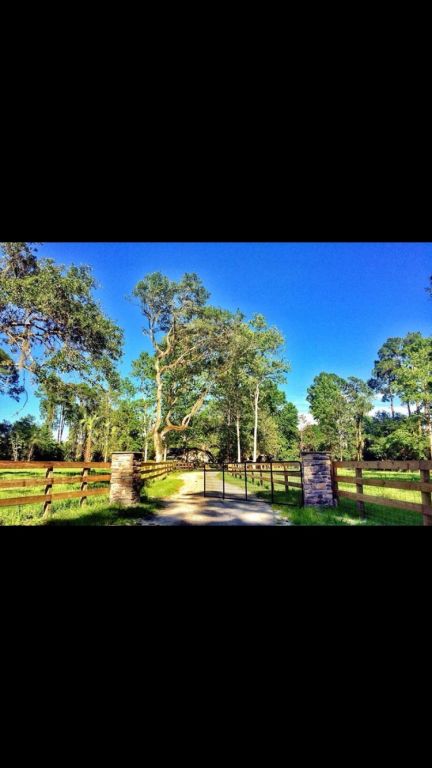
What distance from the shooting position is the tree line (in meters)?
3.45

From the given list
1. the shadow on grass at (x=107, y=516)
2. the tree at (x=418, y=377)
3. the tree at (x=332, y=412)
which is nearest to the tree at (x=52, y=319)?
the shadow on grass at (x=107, y=516)

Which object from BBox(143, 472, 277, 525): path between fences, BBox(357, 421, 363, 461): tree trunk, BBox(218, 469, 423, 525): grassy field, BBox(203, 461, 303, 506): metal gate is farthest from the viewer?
BBox(203, 461, 303, 506): metal gate

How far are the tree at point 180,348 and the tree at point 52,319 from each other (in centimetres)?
60

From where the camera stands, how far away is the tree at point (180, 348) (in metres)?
4.36

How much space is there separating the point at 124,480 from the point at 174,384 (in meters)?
1.49

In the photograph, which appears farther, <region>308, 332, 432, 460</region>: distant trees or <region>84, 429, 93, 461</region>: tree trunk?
<region>84, 429, 93, 461</region>: tree trunk

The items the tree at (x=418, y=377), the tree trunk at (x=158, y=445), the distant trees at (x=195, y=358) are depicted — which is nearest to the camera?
the tree at (x=418, y=377)

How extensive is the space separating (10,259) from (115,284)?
4.20 ft

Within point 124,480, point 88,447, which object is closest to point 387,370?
point 124,480

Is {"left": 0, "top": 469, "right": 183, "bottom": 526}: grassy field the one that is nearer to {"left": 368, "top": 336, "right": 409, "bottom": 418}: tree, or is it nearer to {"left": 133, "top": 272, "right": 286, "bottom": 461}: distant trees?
→ {"left": 133, "top": 272, "right": 286, "bottom": 461}: distant trees

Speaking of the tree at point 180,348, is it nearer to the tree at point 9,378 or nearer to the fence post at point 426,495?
the tree at point 9,378

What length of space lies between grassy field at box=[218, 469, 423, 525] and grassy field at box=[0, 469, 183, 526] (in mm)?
1354

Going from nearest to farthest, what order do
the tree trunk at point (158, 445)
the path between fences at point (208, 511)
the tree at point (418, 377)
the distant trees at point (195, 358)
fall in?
the path between fences at point (208, 511) < the tree at point (418, 377) < the distant trees at point (195, 358) < the tree trunk at point (158, 445)

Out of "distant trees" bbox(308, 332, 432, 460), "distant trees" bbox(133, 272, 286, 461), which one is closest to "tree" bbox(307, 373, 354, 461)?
"distant trees" bbox(308, 332, 432, 460)
